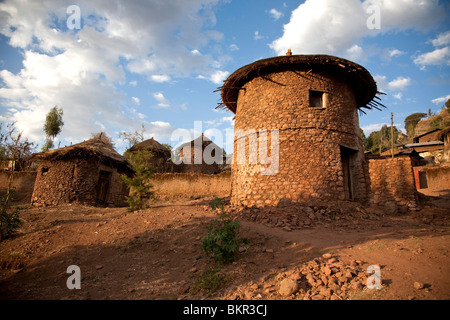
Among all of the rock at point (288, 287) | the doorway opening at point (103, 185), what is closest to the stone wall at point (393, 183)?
the rock at point (288, 287)

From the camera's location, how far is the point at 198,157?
22891 mm

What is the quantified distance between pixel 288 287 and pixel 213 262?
181 centimetres

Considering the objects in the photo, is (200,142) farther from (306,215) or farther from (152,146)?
(306,215)

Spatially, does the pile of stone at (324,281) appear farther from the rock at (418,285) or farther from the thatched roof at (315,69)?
the thatched roof at (315,69)

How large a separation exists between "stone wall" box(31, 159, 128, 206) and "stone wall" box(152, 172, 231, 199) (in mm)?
3647

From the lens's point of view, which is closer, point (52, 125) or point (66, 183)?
point (66, 183)

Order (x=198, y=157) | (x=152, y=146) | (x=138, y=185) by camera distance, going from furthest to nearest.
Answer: (x=198, y=157) → (x=152, y=146) → (x=138, y=185)

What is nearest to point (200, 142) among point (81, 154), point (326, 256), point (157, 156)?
point (157, 156)

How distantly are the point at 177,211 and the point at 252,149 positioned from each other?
3.64 m

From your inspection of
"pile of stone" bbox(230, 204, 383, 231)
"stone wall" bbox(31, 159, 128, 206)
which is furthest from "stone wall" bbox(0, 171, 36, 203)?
"pile of stone" bbox(230, 204, 383, 231)

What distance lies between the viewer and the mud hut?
22359mm

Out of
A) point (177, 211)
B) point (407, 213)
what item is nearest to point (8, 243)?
point (177, 211)

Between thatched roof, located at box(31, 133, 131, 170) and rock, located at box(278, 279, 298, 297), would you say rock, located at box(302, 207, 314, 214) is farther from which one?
thatched roof, located at box(31, 133, 131, 170)
